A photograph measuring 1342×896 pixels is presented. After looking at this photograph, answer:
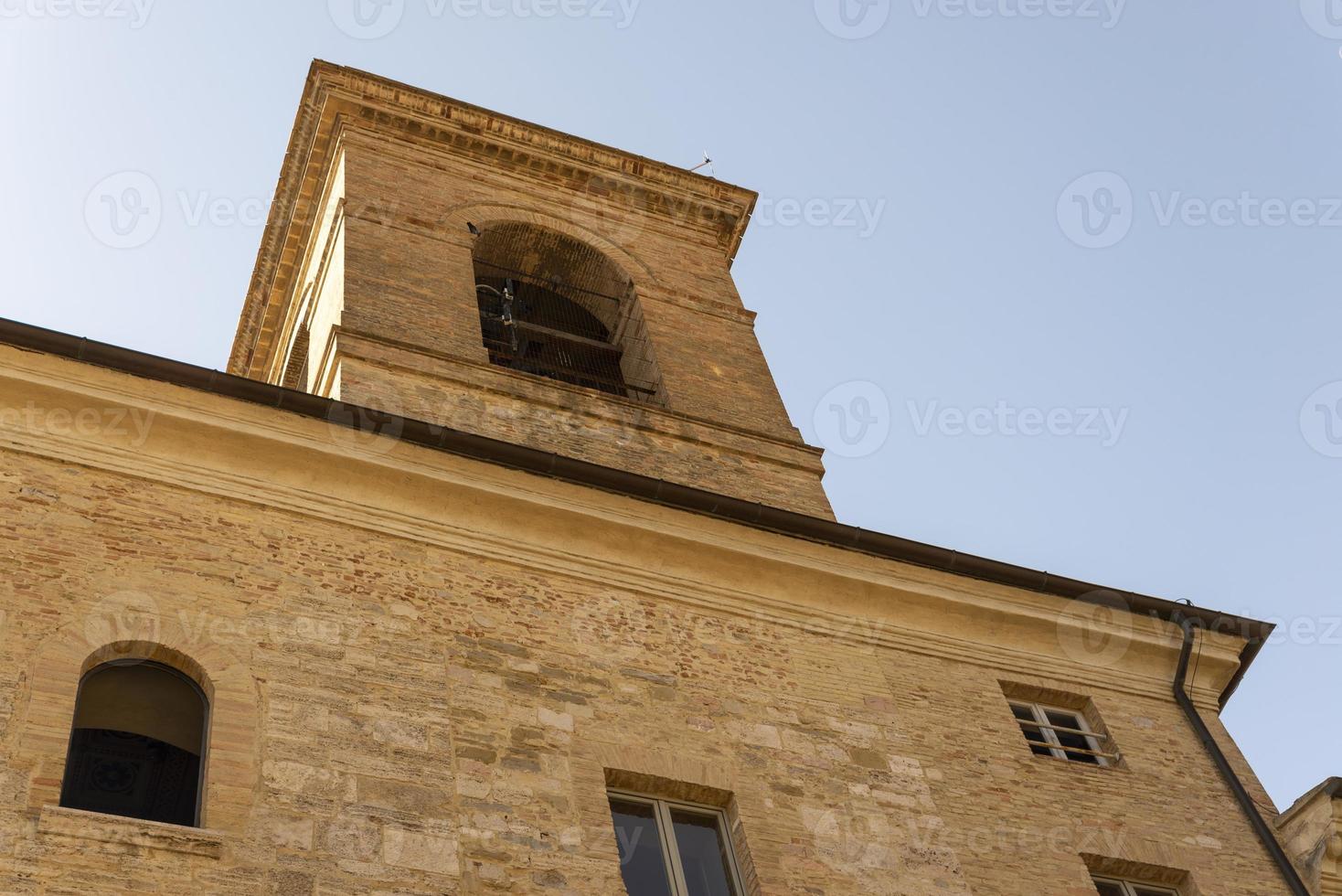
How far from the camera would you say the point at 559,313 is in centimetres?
1669

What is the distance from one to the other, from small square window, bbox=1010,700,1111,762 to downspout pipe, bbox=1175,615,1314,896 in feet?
2.87

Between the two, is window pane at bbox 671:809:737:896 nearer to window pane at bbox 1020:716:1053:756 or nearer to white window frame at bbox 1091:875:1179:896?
white window frame at bbox 1091:875:1179:896

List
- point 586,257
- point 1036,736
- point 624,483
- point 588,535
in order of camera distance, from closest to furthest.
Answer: point 588,535 < point 624,483 < point 1036,736 < point 586,257

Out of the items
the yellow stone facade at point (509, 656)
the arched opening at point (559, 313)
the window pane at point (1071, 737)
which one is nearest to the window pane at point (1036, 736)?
the window pane at point (1071, 737)

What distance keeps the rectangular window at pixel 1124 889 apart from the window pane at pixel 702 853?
271cm

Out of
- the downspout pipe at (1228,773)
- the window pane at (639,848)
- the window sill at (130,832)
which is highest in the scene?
the downspout pipe at (1228,773)

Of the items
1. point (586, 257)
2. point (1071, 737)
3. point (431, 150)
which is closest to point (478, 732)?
point (1071, 737)

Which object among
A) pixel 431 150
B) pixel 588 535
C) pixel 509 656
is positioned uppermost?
pixel 431 150

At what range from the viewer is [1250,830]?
457 inches

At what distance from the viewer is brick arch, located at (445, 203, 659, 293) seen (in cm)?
1659

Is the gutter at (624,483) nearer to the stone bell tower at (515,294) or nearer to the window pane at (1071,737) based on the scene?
the window pane at (1071,737)

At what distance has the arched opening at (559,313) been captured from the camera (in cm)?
1541

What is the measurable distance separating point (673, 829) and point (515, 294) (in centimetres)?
803

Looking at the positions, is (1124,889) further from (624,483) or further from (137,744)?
(137,744)
